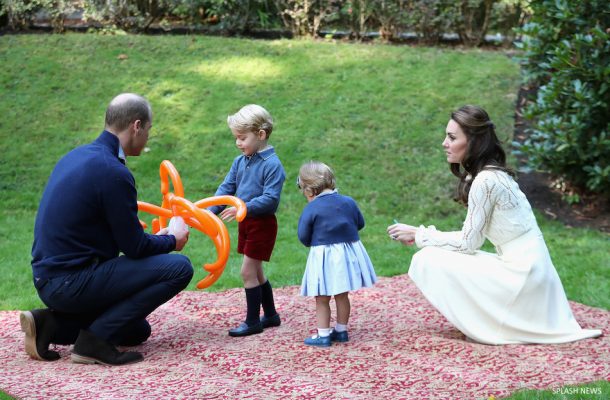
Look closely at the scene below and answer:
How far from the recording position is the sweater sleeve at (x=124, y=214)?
4902 millimetres

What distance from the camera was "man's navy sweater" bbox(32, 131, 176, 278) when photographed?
4.91 meters

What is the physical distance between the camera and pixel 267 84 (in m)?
12.2

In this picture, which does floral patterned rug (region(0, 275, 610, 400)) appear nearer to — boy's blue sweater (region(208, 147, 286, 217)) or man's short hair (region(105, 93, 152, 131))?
boy's blue sweater (region(208, 147, 286, 217))

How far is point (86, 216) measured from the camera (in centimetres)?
493

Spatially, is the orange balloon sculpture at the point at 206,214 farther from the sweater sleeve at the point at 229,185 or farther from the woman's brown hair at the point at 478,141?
Result: the woman's brown hair at the point at 478,141

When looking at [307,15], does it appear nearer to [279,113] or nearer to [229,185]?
[279,113]

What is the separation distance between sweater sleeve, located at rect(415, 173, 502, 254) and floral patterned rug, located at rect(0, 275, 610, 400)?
60cm

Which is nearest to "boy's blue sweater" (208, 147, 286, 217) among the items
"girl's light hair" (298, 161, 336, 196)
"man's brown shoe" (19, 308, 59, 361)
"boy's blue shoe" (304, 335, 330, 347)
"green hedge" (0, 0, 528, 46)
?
"girl's light hair" (298, 161, 336, 196)

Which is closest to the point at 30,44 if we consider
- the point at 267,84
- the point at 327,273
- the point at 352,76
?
the point at 267,84

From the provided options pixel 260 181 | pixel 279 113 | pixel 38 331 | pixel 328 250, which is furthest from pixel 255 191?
pixel 279 113

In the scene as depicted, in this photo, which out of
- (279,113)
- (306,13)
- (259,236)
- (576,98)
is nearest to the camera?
(259,236)

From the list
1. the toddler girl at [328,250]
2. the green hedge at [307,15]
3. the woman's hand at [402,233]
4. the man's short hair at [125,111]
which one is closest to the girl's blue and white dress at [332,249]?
the toddler girl at [328,250]

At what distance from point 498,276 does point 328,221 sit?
3.55ft

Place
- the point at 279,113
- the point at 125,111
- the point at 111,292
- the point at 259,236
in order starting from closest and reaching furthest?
the point at 111,292 → the point at 125,111 → the point at 259,236 → the point at 279,113
